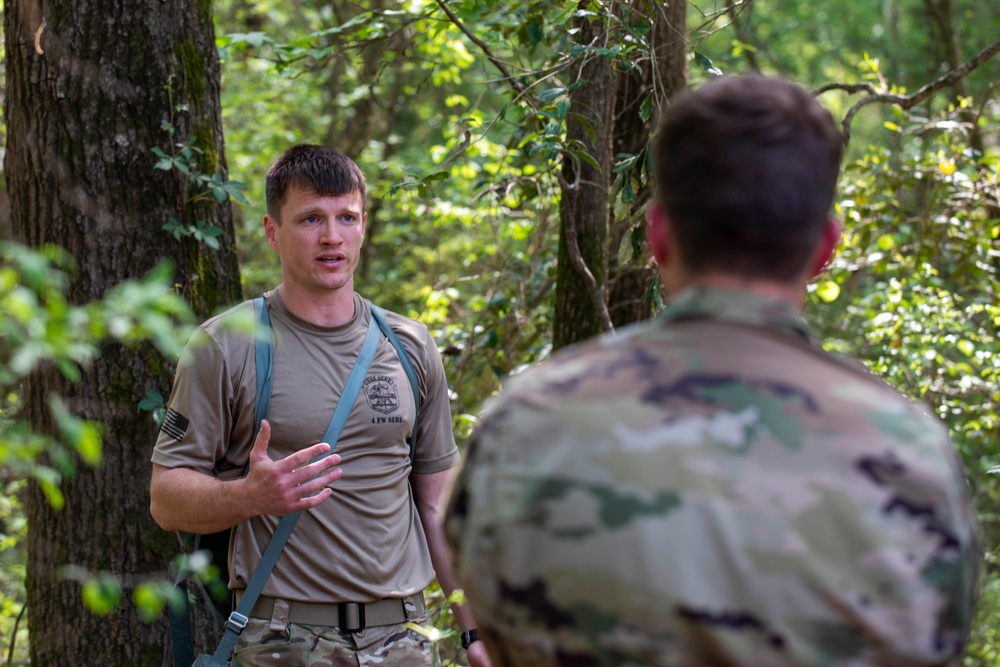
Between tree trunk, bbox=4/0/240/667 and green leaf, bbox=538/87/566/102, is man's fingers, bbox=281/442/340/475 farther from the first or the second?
green leaf, bbox=538/87/566/102

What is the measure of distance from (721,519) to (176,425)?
6.07ft

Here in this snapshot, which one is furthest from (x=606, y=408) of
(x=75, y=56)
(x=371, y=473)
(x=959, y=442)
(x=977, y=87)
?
(x=977, y=87)

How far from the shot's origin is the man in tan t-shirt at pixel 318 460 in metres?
2.70

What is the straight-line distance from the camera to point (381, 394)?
2928 millimetres

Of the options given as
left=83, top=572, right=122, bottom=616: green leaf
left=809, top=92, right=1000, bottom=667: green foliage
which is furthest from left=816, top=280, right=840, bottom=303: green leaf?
left=83, top=572, right=122, bottom=616: green leaf

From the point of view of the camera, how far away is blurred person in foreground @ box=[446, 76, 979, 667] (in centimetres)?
129

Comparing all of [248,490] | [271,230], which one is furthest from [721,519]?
[271,230]

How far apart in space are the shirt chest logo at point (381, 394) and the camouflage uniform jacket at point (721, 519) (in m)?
1.53

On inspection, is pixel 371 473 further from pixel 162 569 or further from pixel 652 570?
pixel 652 570

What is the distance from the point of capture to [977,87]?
12742 mm

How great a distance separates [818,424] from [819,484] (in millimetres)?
81

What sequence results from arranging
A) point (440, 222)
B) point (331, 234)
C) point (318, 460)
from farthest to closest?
point (440, 222)
point (331, 234)
point (318, 460)

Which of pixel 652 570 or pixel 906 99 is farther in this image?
pixel 906 99

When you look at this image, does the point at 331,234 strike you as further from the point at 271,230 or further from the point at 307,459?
the point at 307,459
